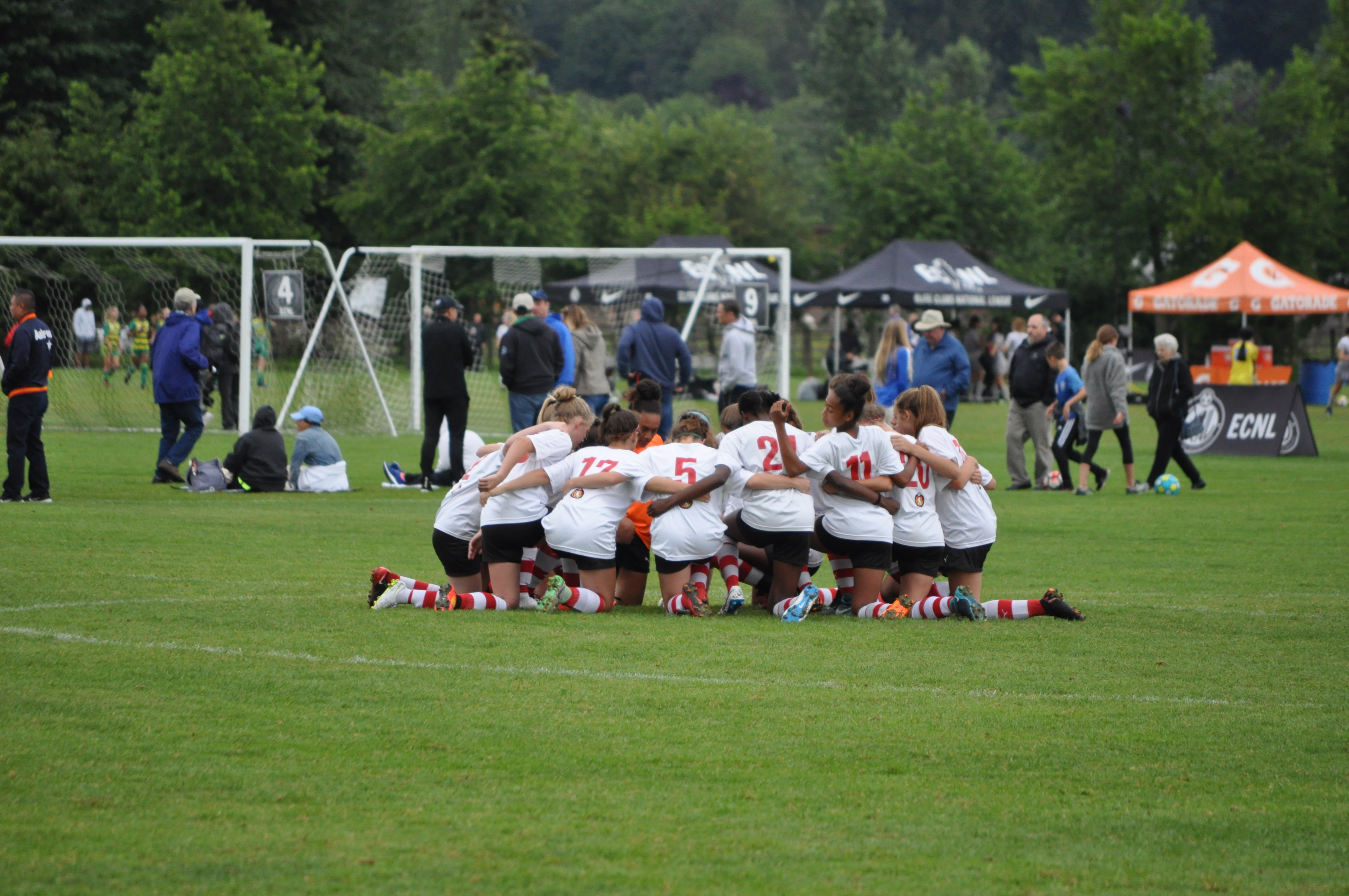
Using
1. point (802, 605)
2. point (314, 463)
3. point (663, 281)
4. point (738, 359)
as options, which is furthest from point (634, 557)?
point (663, 281)

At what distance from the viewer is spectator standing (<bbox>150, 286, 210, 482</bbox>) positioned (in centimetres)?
1463

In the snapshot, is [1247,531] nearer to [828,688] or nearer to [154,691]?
[828,688]

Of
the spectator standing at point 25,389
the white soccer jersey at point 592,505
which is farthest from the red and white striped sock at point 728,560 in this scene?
the spectator standing at point 25,389

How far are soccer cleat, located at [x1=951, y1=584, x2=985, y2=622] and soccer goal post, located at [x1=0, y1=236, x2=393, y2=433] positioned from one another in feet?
43.5

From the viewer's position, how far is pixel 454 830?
14.9ft

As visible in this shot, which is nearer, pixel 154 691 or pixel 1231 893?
pixel 1231 893

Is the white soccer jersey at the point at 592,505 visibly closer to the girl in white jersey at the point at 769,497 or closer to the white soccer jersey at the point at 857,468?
the girl in white jersey at the point at 769,497

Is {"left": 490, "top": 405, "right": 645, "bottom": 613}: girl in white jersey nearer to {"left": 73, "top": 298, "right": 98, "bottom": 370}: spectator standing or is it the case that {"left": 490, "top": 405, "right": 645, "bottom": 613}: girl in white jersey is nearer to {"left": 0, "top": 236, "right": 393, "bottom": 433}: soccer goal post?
{"left": 0, "top": 236, "right": 393, "bottom": 433}: soccer goal post

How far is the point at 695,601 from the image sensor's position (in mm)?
8383

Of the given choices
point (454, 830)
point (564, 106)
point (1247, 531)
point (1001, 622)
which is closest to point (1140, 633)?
point (1001, 622)

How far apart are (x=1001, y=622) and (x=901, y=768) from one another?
306cm

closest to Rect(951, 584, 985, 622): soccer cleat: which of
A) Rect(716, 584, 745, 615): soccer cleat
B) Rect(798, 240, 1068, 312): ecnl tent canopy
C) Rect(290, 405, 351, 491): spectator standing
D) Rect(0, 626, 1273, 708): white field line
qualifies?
Rect(716, 584, 745, 615): soccer cleat

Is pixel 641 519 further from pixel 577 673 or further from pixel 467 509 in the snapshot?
pixel 577 673

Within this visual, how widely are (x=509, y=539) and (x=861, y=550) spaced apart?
2000mm
